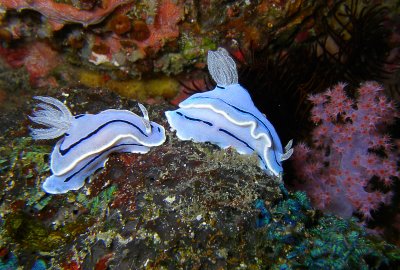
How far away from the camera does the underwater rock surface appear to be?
199 cm

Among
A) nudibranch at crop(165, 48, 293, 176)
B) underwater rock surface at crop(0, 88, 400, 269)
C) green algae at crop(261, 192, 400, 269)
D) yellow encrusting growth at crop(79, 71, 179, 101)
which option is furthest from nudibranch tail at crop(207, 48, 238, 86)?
yellow encrusting growth at crop(79, 71, 179, 101)

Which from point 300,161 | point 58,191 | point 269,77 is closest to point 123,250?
point 58,191

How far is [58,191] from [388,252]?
2.84 meters

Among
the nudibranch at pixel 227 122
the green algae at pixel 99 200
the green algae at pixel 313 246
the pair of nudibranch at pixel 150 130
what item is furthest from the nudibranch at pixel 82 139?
the green algae at pixel 313 246

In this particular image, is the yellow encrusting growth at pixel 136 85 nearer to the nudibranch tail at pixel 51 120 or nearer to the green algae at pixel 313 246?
the nudibranch tail at pixel 51 120

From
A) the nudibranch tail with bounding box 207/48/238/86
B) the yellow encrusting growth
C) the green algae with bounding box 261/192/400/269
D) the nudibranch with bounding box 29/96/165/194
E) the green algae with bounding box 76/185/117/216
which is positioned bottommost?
the yellow encrusting growth

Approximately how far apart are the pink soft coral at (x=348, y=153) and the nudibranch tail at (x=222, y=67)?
153cm

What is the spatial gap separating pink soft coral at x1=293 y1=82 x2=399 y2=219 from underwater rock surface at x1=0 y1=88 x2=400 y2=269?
59.2 inches

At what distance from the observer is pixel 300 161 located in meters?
4.24

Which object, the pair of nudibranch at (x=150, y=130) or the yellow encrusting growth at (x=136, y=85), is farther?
the yellow encrusting growth at (x=136, y=85)

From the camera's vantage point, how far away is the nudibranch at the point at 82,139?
279 cm

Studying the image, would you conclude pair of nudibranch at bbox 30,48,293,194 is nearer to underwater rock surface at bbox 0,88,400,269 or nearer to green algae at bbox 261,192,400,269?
underwater rock surface at bbox 0,88,400,269

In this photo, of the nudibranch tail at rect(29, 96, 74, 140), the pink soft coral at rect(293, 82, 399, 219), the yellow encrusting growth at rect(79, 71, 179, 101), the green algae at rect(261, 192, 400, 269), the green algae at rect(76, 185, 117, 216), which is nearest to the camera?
the green algae at rect(261, 192, 400, 269)

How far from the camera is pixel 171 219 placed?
7.07 ft
